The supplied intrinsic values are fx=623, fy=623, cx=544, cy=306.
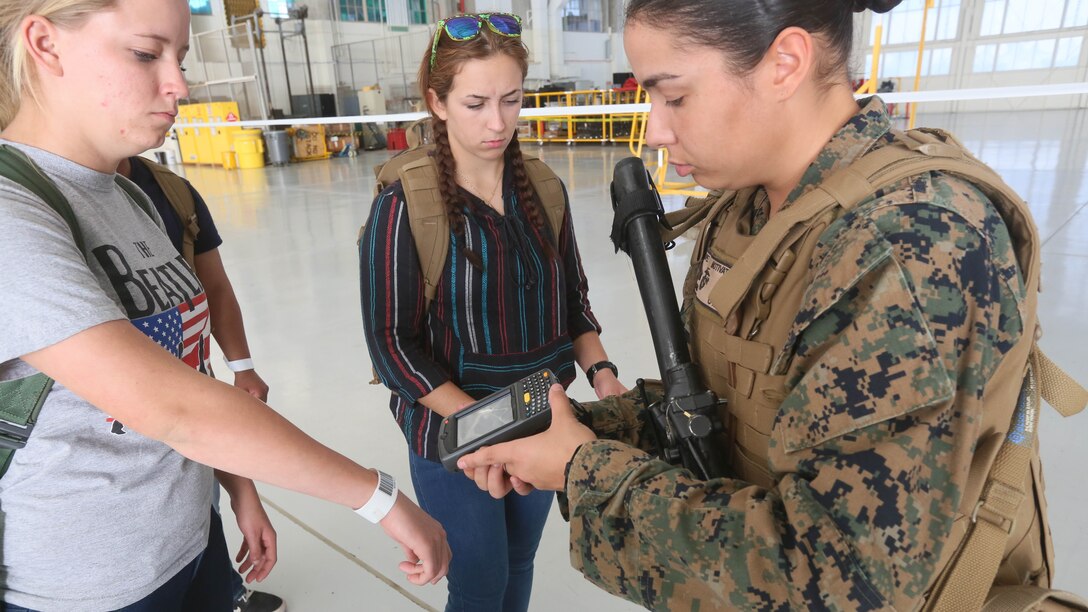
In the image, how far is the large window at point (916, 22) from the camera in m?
15.8

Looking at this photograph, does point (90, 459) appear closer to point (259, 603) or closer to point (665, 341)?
point (665, 341)

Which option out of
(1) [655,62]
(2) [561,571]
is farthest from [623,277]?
(1) [655,62]

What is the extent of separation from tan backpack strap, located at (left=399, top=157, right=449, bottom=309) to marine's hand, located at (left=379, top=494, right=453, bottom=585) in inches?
18.8

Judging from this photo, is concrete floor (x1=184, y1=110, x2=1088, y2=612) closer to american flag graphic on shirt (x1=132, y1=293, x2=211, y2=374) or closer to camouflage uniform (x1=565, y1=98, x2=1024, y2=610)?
american flag graphic on shirt (x1=132, y1=293, x2=211, y2=374)

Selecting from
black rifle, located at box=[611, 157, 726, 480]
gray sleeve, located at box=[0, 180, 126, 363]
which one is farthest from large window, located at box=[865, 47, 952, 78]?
gray sleeve, located at box=[0, 180, 126, 363]

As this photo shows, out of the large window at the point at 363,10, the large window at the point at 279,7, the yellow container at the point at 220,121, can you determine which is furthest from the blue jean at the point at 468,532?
the large window at the point at 363,10

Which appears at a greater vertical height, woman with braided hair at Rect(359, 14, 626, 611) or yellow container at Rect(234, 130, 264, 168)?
woman with braided hair at Rect(359, 14, 626, 611)

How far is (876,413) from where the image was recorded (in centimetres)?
60

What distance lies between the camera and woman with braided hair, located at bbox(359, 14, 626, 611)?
1.25 m

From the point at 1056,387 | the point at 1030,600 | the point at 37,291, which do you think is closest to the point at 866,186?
the point at 1056,387

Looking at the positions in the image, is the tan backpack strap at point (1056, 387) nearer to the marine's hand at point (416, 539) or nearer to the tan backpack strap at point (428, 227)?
the marine's hand at point (416, 539)

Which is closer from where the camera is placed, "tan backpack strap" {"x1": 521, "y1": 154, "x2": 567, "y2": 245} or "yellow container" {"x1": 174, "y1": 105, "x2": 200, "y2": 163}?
"tan backpack strap" {"x1": 521, "y1": 154, "x2": 567, "y2": 245}

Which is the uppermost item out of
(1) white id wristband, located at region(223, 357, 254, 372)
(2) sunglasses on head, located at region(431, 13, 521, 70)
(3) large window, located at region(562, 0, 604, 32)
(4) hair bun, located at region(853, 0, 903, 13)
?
(3) large window, located at region(562, 0, 604, 32)

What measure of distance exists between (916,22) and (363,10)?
46.5ft
